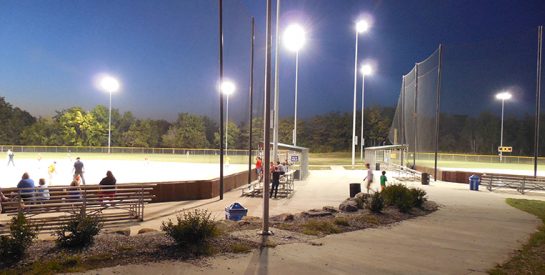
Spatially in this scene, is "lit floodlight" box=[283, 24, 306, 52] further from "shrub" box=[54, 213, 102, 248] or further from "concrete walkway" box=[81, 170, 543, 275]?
"shrub" box=[54, 213, 102, 248]

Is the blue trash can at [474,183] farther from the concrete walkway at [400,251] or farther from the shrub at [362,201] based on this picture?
the shrub at [362,201]

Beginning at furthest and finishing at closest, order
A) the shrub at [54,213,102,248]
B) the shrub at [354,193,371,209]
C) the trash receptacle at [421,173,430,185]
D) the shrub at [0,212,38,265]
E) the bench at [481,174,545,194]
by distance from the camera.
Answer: the trash receptacle at [421,173,430,185], the bench at [481,174,545,194], the shrub at [354,193,371,209], the shrub at [54,213,102,248], the shrub at [0,212,38,265]

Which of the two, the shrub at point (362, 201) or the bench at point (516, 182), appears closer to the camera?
the shrub at point (362, 201)

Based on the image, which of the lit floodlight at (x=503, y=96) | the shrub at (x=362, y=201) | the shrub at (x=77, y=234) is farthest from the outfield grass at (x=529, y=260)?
the lit floodlight at (x=503, y=96)

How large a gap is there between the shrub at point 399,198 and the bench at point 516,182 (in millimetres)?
11802

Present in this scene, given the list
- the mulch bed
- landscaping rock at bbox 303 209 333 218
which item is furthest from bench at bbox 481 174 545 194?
landscaping rock at bbox 303 209 333 218

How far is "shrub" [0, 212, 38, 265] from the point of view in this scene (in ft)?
20.7

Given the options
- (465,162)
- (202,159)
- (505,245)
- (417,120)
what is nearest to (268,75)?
(505,245)

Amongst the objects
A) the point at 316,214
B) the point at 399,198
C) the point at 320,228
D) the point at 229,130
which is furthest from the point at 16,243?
the point at 229,130

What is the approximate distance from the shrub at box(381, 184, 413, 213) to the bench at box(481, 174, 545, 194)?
38.7ft

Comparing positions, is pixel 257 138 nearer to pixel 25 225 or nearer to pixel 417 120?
pixel 417 120

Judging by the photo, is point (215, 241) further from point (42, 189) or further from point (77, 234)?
point (42, 189)

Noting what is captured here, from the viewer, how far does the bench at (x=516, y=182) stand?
21.9m

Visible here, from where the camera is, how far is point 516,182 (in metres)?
22.8
